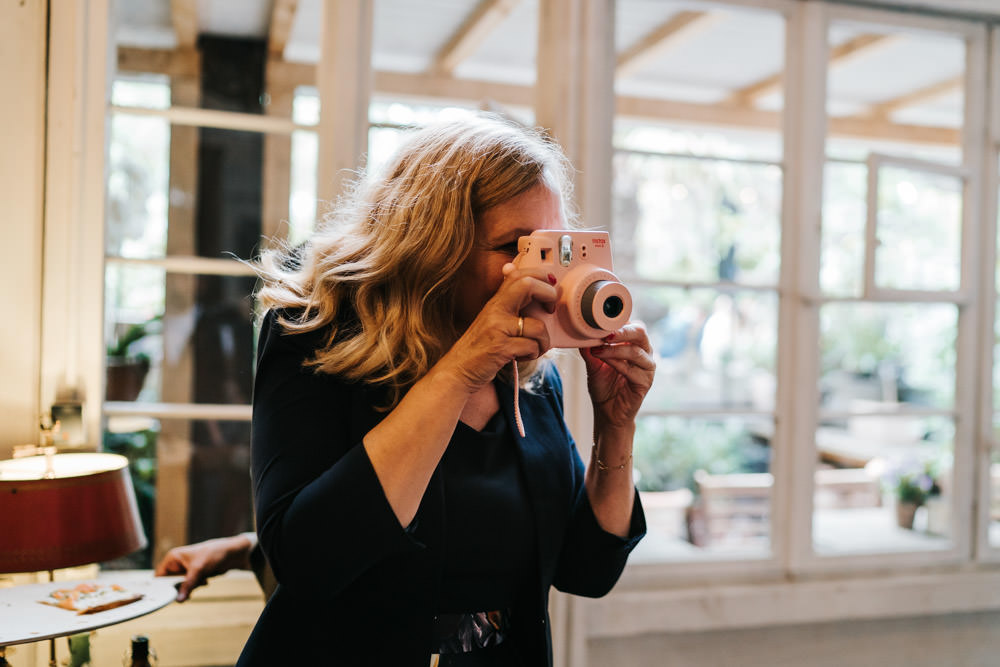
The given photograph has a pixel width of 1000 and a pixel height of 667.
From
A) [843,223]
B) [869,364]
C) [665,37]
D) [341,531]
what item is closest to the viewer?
[341,531]

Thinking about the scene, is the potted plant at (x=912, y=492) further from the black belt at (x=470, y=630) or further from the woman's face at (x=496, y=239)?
the woman's face at (x=496, y=239)

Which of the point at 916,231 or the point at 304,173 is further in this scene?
the point at 916,231

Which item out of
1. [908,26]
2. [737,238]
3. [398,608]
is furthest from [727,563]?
[737,238]

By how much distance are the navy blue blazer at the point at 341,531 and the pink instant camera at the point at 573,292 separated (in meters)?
0.19

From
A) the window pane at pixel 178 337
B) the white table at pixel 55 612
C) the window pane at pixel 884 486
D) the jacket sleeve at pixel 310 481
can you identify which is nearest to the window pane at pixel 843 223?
the window pane at pixel 884 486

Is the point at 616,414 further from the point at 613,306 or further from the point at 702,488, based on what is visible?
the point at 702,488

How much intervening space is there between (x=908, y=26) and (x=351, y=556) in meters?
2.20

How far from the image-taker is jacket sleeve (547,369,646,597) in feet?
3.83

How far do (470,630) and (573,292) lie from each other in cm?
46

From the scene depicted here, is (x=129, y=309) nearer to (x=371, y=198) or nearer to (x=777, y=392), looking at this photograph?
(x=371, y=198)

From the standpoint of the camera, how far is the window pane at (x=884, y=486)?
243cm

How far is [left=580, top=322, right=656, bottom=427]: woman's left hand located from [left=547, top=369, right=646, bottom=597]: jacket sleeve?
0.12 m

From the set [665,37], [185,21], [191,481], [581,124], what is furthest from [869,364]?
[185,21]

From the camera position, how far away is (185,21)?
2.00 meters
